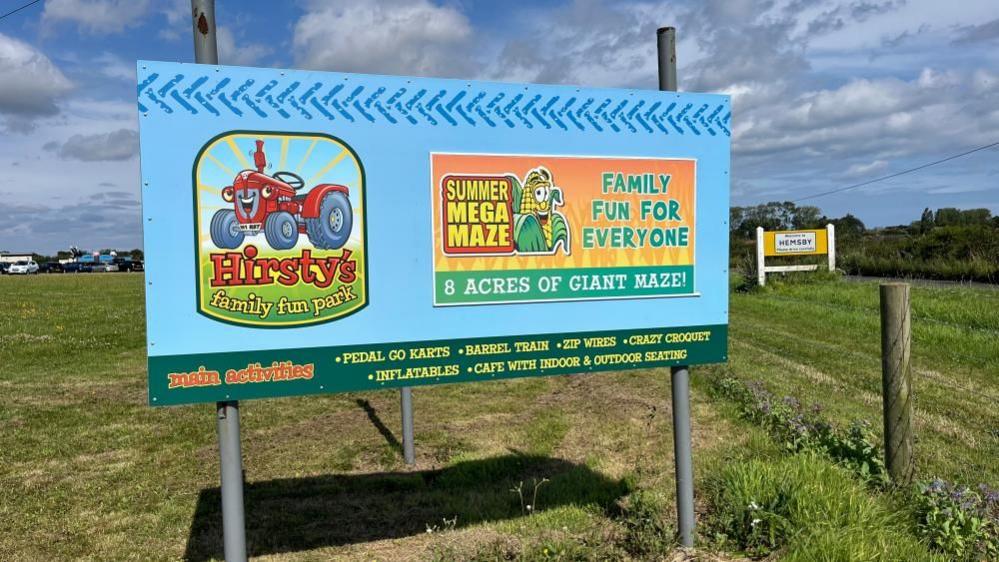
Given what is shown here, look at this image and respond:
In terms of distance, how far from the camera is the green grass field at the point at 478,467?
4.23 metres

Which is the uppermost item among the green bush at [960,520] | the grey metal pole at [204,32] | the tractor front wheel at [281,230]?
the grey metal pole at [204,32]

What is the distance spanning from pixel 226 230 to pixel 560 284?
1769mm

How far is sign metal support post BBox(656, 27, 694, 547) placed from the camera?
4.17 m

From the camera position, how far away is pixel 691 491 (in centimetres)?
418

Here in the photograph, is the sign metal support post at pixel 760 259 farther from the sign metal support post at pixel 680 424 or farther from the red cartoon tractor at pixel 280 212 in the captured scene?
the red cartoon tractor at pixel 280 212

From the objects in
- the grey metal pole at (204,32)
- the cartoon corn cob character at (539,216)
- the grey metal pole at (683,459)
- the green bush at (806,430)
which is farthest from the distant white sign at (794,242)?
the grey metal pole at (204,32)

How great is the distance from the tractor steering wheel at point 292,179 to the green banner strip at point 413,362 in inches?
31.7

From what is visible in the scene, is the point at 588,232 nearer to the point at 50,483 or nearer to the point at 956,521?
the point at 956,521

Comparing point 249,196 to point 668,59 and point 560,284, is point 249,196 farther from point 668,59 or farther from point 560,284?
point 668,59

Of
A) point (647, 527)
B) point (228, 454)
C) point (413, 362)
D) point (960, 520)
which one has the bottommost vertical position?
point (647, 527)

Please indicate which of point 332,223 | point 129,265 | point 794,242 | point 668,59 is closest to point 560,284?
point 332,223

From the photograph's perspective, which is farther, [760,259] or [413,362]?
[760,259]

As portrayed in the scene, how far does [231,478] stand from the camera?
3.48 m

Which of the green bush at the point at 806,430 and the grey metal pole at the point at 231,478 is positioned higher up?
the grey metal pole at the point at 231,478
